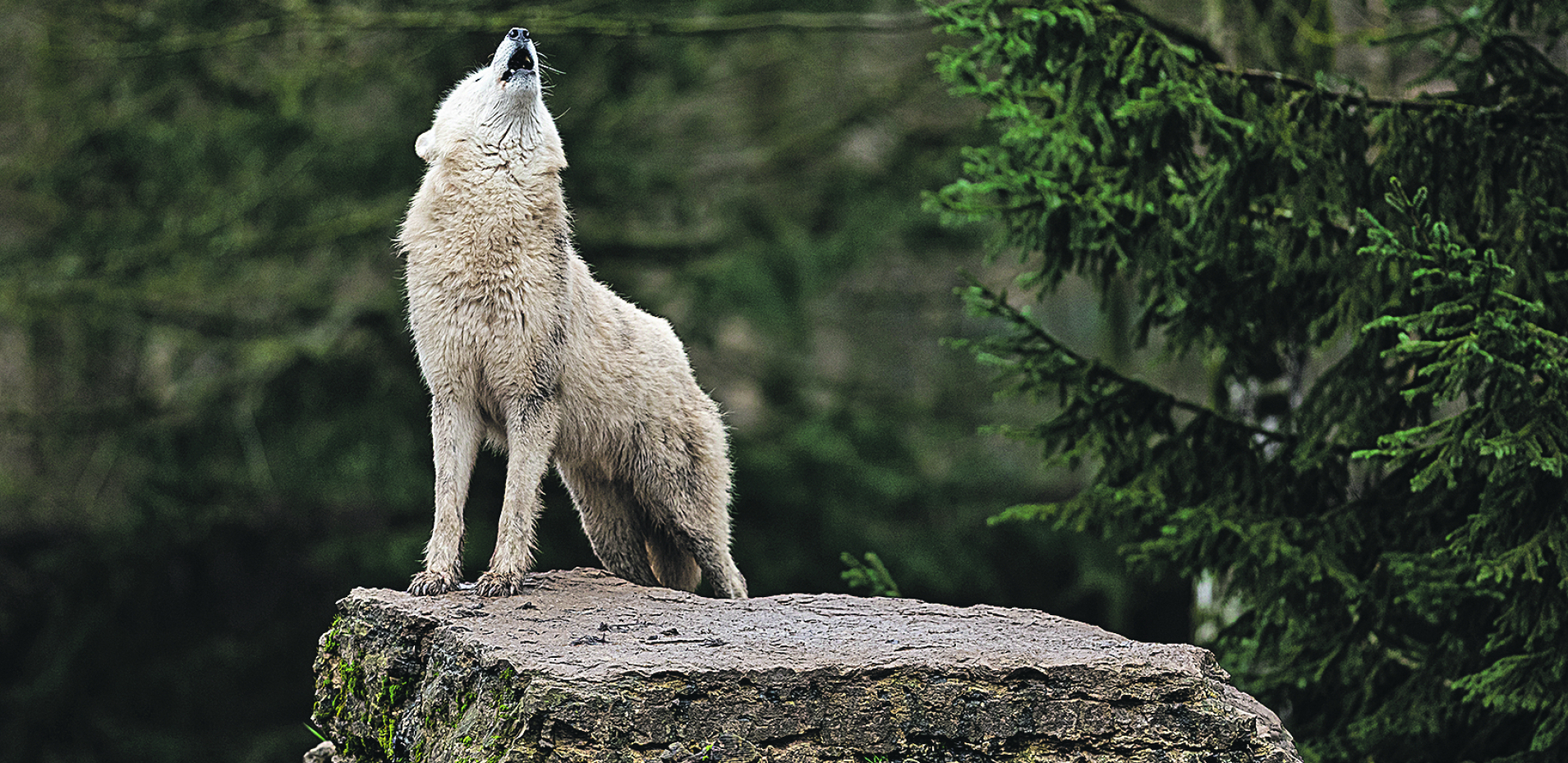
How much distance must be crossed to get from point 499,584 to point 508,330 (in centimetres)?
68

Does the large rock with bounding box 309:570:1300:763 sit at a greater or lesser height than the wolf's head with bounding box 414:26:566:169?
lesser

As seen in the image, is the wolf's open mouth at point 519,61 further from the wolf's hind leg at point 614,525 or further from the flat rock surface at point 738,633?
the flat rock surface at point 738,633

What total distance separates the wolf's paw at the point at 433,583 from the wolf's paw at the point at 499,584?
8cm

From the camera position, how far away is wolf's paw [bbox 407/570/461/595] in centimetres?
353

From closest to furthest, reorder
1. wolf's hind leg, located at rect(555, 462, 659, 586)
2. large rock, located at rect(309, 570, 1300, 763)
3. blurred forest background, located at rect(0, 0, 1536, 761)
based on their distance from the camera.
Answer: large rock, located at rect(309, 570, 1300, 763) < wolf's hind leg, located at rect(555, 462, 659, 586) < blurred forest background, located at rect(0, 0, 1536, 761)

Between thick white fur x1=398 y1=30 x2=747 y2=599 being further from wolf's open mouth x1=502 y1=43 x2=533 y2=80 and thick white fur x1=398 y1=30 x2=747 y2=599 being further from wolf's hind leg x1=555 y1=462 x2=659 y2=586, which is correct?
wolf's hind leg x1=555 y1=462 x2=659 y2=586

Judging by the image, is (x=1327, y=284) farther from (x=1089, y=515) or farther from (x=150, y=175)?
(x=150, y=175)

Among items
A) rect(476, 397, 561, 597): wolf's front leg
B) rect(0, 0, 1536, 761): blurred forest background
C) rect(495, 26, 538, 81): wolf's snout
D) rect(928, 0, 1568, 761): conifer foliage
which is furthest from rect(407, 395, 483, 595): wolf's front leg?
rect(0, 0, 1536, 761): blurred forest background

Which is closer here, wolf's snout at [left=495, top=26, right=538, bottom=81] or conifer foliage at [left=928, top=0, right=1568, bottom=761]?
wolf's snout at [left=495, top=26, right=538, bottom=81]

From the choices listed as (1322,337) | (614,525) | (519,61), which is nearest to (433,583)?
(614,525)

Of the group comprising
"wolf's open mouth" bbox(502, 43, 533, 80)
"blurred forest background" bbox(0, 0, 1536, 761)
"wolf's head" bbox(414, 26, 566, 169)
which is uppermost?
"wolf's open mouth" bbox(502, 43, 533, 80)

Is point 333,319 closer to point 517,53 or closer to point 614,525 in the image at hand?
point 614,525

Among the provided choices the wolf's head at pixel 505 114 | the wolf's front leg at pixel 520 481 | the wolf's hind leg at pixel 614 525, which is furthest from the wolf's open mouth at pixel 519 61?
the wolf's hind leg at pixel 614 525

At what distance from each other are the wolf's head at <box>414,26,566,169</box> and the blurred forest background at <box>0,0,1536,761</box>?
3979 mm
